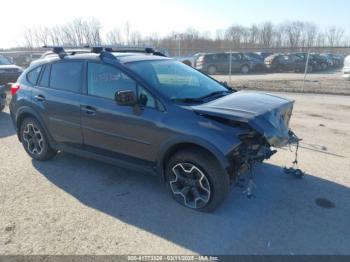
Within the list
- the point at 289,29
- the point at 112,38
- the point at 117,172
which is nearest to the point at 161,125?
the point at 117,172

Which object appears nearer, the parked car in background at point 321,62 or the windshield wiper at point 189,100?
the windshield wiper at point 189,100

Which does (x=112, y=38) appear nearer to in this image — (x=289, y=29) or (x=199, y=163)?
(x=289, y=29)

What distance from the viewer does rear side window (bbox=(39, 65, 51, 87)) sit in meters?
4.77

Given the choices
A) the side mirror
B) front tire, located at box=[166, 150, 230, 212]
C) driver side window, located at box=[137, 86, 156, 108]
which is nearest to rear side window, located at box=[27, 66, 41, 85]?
the side mirror

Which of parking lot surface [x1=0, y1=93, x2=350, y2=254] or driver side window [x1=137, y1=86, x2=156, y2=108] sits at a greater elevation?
driver side window [x1=137, y1=86, x2=156, y2=108]

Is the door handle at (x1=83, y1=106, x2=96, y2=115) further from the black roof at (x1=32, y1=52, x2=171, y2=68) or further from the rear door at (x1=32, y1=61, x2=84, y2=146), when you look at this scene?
the black roof at (x1=32, y1=52, x2=171, y2=68)

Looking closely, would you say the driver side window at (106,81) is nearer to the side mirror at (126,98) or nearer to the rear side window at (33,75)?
the side mirror at (126,98)

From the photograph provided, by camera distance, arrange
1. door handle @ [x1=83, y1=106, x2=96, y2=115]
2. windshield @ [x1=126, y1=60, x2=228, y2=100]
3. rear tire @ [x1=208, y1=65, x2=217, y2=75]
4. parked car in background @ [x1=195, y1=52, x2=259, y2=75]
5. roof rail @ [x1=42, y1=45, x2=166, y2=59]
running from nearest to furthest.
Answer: windshield @ [x1=126, y1=60, x2=228, y2=100], door handle @ [x1=83, y1=106, x2=96, y2=115], roof rail @ [x1=42, y1=45, x2=166, y2=59], parked car in background @ [x1=195, y1=52, x2=259, y2=75], rear tire @ [x1=208, y1=65, x2=217, y2=75]

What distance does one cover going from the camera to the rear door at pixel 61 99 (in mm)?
4359

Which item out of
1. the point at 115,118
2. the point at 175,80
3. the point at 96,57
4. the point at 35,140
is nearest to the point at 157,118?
the point at 115,118

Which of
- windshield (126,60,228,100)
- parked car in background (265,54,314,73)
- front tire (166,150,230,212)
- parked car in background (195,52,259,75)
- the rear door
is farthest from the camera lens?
parked car in background (265,54,314,73)

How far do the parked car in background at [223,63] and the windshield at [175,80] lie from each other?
1990 centimetres

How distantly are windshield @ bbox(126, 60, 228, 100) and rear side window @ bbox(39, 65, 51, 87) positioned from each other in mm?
1605

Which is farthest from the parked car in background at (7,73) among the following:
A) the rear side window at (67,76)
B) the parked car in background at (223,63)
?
the parked car in background at (223,63)
